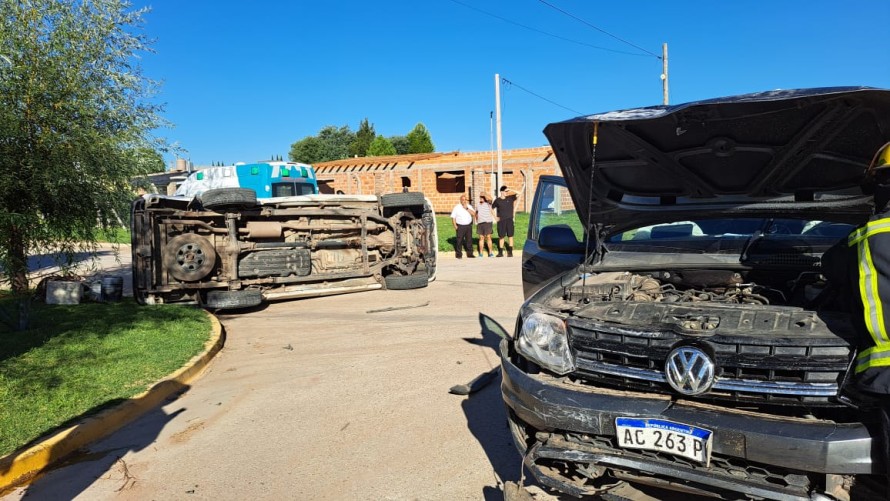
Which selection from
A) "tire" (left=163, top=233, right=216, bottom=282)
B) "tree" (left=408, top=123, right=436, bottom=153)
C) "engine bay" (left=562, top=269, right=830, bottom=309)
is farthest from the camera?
"tree" (left=408, top=123, right=436, bottom=153)

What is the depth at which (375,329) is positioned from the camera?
7598 mm

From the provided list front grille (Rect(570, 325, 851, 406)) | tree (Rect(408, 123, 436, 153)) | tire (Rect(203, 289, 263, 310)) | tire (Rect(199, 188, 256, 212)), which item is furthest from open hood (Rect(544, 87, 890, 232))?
tree (Rect(408, 123, 436, 153))

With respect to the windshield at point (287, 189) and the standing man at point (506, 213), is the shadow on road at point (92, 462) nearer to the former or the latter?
the windshield at point (287, 189)

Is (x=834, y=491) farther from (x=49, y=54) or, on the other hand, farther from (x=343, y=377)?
(x=49, y=54)

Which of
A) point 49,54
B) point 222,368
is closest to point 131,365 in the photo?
point 222,368

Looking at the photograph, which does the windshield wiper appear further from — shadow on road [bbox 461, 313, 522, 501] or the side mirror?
shadow on road [bbox 461, 313, 522, 501]

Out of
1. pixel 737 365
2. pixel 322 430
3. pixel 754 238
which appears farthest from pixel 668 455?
pixel 322 430

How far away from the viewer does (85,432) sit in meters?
4.30

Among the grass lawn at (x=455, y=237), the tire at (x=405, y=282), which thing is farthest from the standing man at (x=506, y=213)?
the tire at (x=405, y=282)

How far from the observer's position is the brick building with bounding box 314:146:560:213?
30.5 meters

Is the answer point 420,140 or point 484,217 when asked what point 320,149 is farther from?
point 484,217

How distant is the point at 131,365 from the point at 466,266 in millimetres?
9111

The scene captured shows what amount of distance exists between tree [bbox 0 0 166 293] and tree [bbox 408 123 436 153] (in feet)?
183

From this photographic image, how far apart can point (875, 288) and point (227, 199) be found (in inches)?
310
